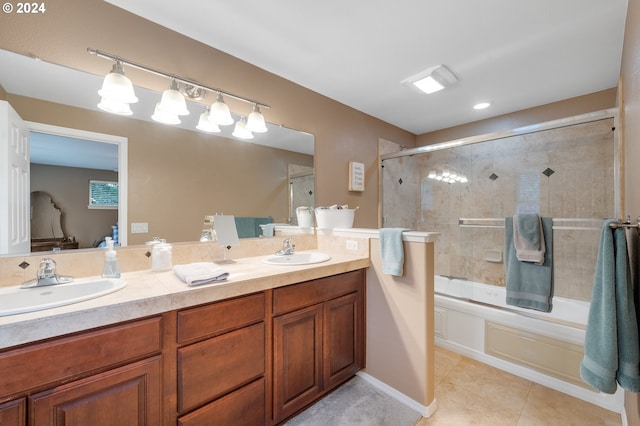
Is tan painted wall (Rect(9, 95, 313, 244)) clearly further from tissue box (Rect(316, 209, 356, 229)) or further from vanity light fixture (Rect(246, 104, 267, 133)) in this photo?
tissue box (Rect(316, 209, 356, 229))

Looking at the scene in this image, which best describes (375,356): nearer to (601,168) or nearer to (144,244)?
(144,244)

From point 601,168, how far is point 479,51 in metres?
1.70

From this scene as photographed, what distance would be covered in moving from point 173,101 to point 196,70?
37 centimetres

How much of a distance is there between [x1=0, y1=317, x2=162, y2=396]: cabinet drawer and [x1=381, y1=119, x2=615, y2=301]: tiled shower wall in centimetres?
268

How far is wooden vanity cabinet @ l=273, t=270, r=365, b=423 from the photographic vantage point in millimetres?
1495

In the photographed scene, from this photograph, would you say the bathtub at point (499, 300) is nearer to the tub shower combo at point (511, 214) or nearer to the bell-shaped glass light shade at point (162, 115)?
the tub shower combo at point (511, 214)

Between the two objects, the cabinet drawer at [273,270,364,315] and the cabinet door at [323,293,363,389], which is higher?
the cabinet drawer at [273,270,364,315]

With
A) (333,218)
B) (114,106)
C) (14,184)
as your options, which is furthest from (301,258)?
(14,184)

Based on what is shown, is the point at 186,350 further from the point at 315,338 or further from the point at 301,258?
the point at 301,258

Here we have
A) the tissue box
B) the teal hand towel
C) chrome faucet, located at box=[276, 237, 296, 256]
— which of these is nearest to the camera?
the teal hand towel

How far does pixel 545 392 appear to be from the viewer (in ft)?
6.08

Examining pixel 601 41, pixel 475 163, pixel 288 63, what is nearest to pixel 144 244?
pixel 288 63

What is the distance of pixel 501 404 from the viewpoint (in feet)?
5.76

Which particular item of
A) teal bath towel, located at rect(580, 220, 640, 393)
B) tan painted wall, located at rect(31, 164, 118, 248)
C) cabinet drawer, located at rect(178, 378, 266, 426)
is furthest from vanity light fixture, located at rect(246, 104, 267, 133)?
teal bath towel, located at rect(580, 220, 640, 393)
